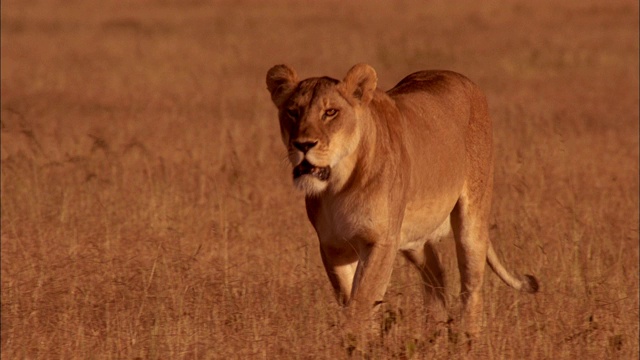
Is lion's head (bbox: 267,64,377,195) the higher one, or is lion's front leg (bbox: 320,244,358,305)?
lion's head (bbox: 267,64,377,195)

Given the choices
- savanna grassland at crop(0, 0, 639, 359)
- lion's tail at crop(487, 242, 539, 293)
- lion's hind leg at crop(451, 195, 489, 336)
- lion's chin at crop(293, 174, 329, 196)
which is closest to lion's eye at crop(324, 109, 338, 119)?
lion's chin at crop(293, 174, 329, 196)

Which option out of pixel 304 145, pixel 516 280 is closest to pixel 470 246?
pixel 516 280

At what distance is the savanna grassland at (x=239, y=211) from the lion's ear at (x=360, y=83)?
0.95 meters

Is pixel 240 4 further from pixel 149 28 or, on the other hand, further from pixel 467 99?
pixel 467 99

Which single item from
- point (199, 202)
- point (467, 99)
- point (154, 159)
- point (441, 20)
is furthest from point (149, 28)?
point (467, 99)

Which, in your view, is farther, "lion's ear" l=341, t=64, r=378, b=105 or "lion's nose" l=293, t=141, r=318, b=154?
"lion's ear" l=341, t=64, r=378, b=105

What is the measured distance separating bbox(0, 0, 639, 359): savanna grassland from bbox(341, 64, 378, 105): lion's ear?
37.5 inches

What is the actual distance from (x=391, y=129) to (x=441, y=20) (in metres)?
19.4

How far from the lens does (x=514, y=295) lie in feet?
21.7

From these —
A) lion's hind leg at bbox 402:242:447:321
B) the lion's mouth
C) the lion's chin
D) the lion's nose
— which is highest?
the lion's nose

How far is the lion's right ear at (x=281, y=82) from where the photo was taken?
18.6 feet

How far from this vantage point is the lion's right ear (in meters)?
5.66

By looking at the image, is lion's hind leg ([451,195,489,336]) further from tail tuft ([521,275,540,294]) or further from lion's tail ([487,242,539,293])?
tail tuft ([521,275,540,294])

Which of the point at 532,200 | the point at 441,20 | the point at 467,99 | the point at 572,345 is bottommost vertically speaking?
the point at 572,345
